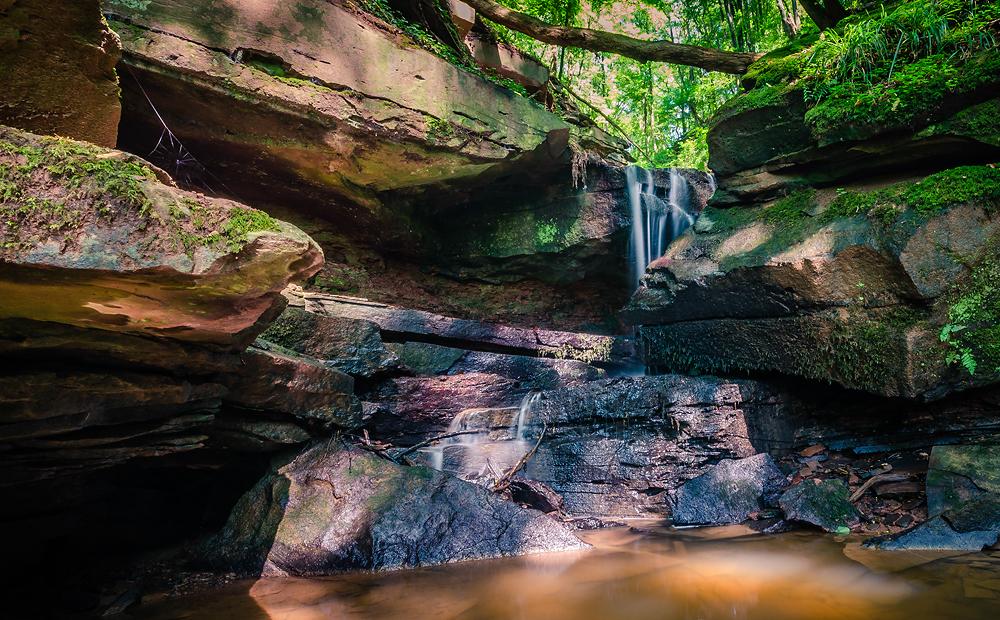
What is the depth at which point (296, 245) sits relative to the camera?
2688 millimetres

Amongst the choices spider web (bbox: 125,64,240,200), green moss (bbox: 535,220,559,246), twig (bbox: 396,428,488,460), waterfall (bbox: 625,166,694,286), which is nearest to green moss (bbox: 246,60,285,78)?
spider web (bbox: 125,64,240,200)

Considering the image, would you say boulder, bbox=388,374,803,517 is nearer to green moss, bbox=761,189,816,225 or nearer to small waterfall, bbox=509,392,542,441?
small waterfall, bbox=509,392,542,441

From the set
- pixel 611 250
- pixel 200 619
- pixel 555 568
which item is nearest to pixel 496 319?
pixel 611 250

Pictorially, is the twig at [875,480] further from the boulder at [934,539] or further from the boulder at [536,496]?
the boulder at [536,496]

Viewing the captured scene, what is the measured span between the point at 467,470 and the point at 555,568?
2.34 metres

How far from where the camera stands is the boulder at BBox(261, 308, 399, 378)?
595 centimetres

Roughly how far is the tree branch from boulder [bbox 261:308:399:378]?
6261mm

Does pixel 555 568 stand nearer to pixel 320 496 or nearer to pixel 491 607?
pixel 491 607

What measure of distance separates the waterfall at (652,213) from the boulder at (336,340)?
5.41 m

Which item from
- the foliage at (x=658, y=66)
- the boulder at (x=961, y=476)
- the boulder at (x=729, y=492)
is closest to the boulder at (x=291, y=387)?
Answer: the boulder at (x=729, y=492)

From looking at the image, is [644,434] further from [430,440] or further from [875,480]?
[430,440]

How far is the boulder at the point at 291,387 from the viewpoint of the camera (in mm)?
4332

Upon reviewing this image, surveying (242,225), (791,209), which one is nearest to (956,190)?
(791,209)

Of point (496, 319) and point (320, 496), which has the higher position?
point (496, 319)
